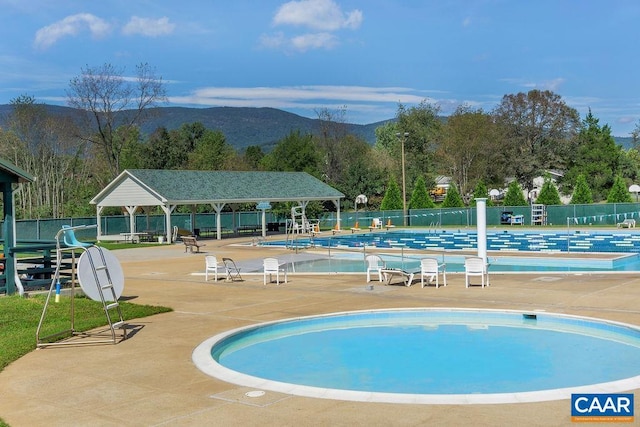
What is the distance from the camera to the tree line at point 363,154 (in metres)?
59.1

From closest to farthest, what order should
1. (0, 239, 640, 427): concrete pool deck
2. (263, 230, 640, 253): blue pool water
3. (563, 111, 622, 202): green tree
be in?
1. (0, 239, 640, 427): concrete pool deck
2. (263, 230, 640, 253): blue pool water
3. (563, 111, 622, 202): green tree

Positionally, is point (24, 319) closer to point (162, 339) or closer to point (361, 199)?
point (162, 339)

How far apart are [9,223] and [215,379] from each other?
8775 mm

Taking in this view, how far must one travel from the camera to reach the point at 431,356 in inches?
420

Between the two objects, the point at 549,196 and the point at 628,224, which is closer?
the point at 628,224

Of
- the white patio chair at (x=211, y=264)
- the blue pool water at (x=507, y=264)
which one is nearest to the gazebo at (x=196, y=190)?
the blue pool water at (x=507, y=264)

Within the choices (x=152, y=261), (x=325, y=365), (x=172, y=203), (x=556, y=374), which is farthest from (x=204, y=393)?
(x=172, y=203)

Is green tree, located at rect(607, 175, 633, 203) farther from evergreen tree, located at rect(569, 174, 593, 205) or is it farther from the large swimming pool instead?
the large swimming pool

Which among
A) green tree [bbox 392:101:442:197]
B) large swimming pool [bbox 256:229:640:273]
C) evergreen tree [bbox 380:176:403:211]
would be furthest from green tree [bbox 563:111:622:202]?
large swimming pool [bbox 256:229:640:273]

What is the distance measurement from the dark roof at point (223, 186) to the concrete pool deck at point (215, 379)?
20.6m

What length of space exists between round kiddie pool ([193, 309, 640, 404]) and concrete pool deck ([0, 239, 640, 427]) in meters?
0.32

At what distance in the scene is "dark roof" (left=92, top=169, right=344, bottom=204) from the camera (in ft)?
131

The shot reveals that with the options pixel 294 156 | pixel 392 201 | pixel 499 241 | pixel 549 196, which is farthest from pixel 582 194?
pixel 294 156

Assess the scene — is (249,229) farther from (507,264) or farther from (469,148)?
(469,148)
